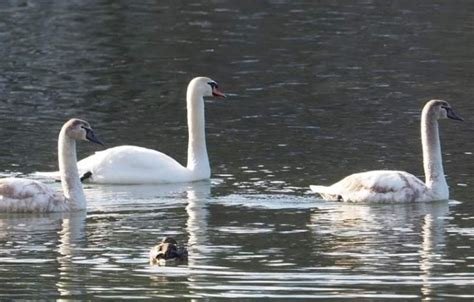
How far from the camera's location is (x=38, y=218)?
1897cm

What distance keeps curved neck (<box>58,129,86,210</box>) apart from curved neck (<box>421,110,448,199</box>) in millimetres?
3721

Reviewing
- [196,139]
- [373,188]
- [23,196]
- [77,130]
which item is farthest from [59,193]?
[373,188]

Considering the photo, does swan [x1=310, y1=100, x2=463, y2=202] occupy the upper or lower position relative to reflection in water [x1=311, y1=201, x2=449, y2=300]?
upper

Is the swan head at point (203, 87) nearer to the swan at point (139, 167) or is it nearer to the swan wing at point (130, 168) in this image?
the swan at point (139, 167)

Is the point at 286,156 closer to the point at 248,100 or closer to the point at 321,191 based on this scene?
the point at 321,191

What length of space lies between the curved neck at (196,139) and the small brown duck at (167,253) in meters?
5.54

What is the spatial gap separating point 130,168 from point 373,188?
316 centimetres

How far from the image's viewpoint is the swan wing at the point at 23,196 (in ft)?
62.3

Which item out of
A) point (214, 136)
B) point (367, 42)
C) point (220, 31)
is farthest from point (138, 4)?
point (214, 136)

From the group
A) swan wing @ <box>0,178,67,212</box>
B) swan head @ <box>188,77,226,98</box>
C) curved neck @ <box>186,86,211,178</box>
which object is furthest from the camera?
swan head @ <box>188,77,226,98</box>

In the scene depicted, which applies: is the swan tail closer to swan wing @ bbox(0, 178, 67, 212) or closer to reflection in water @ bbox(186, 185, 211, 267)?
reflection in water @ bbox(186, 185, 211, 267)

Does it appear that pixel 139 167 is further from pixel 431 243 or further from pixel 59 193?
pixel 431 243

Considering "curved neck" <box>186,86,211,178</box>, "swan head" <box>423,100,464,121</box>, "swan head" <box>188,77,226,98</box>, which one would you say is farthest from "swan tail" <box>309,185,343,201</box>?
"swan head" <box>188,77,226,98</box>

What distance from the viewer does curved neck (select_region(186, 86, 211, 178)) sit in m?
21.5
